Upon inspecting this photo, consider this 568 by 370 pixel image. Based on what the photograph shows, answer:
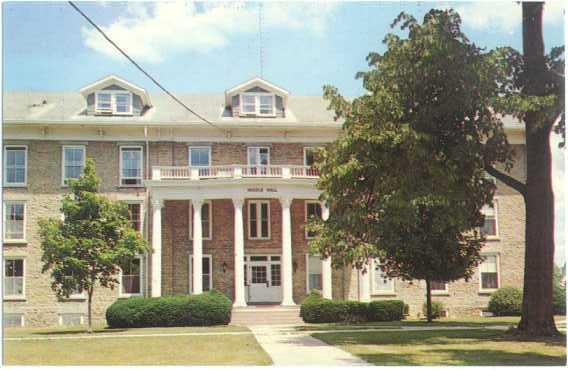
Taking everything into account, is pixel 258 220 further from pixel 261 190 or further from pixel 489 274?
pixel 489 274

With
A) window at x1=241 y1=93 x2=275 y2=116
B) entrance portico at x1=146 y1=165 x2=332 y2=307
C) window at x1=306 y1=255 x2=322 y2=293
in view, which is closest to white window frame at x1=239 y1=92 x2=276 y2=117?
window at x1=241 y1=93 x2=275 y2=116

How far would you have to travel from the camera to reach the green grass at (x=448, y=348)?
50.9 ft

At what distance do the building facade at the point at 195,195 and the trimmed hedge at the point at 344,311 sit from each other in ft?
6.95

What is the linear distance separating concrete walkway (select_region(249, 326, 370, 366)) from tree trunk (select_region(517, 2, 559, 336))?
574 cm

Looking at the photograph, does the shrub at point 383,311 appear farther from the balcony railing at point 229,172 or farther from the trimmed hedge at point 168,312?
the balcony railing at point 229,172

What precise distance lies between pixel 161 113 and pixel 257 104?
4723mm

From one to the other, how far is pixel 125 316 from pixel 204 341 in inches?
343

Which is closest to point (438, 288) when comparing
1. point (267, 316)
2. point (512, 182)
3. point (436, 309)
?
point (436, 309)

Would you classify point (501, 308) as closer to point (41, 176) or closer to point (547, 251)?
point (547, 251)

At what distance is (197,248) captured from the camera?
107ft

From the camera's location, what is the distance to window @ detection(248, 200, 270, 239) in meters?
35.9

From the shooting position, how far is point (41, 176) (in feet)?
113

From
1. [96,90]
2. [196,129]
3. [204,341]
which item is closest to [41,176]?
[96,90]

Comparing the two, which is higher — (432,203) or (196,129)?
(196,129)
